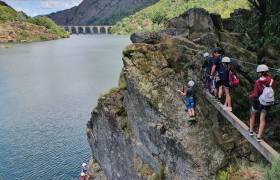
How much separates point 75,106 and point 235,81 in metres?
55.9

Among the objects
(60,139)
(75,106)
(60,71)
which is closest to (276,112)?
(60,139)

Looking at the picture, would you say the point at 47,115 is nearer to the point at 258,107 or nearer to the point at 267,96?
the point at 258,107

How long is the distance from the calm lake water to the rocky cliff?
16581 millimetres

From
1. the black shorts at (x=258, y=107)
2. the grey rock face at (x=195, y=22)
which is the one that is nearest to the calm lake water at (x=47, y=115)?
the grey rock face at (x=195, y=22)

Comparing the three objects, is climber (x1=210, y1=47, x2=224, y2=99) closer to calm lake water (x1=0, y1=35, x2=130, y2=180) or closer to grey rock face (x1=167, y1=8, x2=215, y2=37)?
grey rock face (x1=167, y1=8, x2=215, y2=37)

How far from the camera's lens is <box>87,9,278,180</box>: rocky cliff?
21.5 m

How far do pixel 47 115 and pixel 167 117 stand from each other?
49.6 m

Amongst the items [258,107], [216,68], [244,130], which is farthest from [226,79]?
[258,107]

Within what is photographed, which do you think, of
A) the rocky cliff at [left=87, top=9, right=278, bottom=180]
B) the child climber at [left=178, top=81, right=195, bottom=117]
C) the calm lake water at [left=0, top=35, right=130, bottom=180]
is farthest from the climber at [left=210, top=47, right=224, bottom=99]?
the calm lake water at [left=0, top=35, right=130, bottom=180]

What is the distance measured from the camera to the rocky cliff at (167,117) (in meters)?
21.5

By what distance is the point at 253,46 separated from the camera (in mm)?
29578

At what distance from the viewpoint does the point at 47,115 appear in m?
69.6

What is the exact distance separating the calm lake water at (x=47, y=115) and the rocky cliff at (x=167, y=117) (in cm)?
1658

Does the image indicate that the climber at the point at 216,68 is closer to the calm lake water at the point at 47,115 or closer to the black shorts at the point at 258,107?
the black shorts at the point at 258,107
